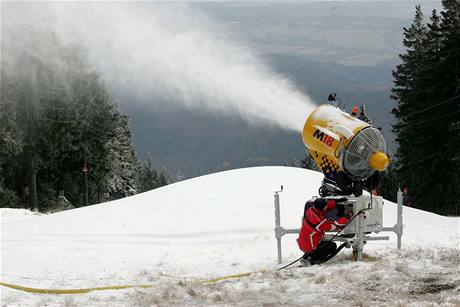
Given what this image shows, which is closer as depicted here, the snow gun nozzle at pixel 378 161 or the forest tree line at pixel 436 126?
the snow gun nozzle at pixel 378 161

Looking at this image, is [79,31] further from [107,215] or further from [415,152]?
[107,215]

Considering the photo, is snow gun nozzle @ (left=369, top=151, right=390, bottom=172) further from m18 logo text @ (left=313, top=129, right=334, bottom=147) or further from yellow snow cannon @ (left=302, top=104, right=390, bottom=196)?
m18 logo text @ (left=313, top=129, right=334, bottom=147)

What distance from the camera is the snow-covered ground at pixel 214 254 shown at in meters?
8.94

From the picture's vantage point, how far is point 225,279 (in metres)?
10.5

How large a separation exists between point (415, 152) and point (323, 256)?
3748 cm

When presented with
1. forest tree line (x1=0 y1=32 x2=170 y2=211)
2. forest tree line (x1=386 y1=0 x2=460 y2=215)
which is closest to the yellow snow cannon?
forest tree line (x1=386 y1=0 x2=460 y2=215)

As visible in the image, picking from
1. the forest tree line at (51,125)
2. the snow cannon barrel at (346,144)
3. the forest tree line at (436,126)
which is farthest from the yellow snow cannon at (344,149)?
the forest tree line at (51,125)

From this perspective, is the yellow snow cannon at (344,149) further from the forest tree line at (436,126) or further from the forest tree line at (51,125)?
the forest tree line at (51,125)

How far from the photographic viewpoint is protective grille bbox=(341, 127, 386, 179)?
10453mm

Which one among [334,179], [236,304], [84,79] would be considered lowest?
[236,304]

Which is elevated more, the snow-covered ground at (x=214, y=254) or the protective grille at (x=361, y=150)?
the protective grille at (x=361, y=150)

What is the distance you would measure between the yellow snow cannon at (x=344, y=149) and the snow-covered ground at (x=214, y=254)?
1352 mm

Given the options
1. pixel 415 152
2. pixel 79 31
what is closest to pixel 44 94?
pixel 79 31

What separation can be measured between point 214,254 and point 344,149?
3.60 m
